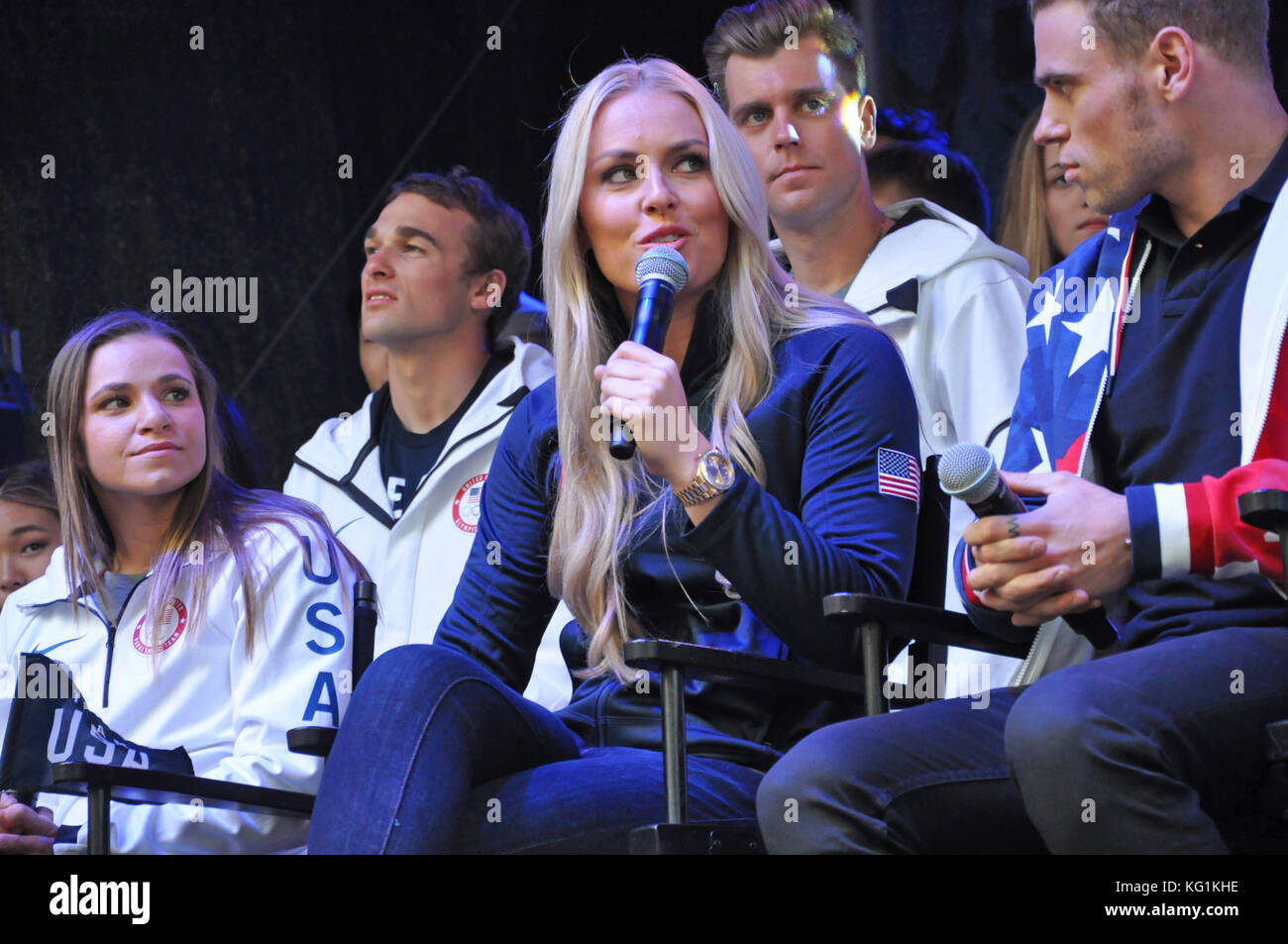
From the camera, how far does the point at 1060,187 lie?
113 inches

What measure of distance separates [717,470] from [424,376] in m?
1.74

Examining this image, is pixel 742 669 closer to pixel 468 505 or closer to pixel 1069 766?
pixel 1069 766

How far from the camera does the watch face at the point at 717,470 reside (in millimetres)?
1729

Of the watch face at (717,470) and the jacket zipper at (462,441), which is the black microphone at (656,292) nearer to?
the watch face at (717,470)

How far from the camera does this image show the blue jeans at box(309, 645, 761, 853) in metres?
1.61

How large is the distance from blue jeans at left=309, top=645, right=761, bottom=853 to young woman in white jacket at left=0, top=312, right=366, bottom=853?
1.75ft

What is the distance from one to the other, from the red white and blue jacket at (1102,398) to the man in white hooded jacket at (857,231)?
655 millimetres

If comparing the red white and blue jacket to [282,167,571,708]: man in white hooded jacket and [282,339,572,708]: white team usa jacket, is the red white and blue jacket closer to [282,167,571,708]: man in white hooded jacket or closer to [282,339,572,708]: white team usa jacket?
[282,339,572,708]: white team usa jacket

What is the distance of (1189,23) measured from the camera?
5.92ft

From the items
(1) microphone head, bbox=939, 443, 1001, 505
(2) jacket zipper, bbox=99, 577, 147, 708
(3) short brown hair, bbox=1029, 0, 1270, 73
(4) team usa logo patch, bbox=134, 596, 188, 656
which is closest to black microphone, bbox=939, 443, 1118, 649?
(1) microphone head, bbox=939, 443, 1001, 505

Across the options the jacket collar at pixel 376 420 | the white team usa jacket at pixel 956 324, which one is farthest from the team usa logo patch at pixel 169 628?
the white team usa jacket at pixel 956 324
